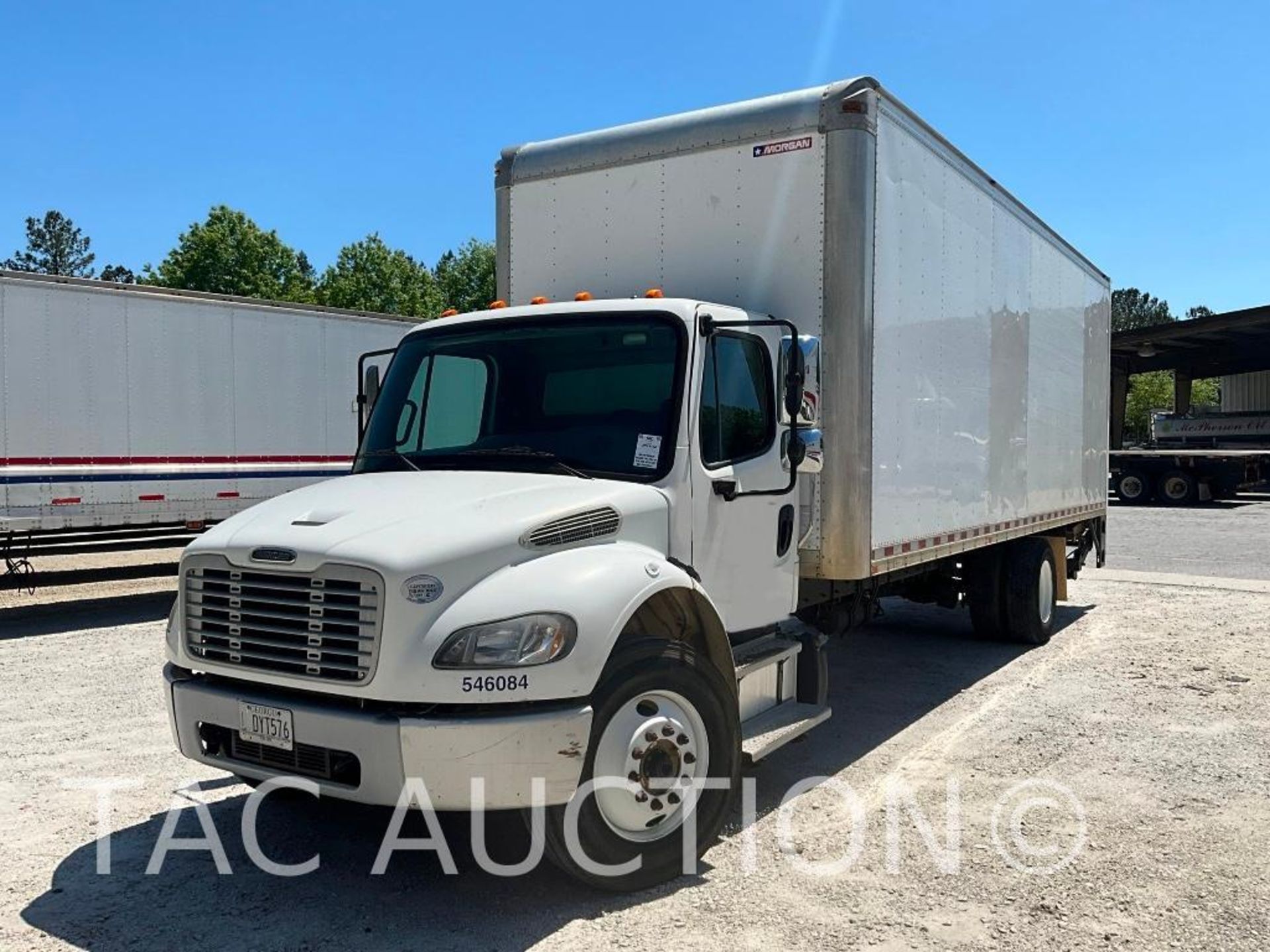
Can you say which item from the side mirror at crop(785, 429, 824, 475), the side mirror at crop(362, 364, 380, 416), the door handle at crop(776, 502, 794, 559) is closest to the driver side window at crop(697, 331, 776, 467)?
the side mirror at crop(785, 429, 824, 475)

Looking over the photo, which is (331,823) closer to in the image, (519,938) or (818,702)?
(519,938)

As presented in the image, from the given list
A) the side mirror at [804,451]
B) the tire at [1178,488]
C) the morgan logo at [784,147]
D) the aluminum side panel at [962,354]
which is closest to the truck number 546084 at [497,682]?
the side mirror at [804,451]

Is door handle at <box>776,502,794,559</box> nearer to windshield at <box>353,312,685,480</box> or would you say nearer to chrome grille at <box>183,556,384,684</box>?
windshield at <box>353,312,685,480</box>

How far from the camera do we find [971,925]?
3994mm

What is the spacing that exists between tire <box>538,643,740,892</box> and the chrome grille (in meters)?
0.93

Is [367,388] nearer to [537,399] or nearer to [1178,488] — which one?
[537,399]

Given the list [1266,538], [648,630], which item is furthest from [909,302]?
[1266,538]

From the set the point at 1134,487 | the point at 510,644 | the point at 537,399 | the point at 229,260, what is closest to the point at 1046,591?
the point at 537,399

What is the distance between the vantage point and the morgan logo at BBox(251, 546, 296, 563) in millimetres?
4008

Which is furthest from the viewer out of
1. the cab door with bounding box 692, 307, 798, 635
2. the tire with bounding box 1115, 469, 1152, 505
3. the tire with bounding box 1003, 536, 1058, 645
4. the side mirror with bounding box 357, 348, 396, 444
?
the tire with bounding box 1115, 469, 1152, 505

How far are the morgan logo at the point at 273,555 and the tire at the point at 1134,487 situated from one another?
32.2m

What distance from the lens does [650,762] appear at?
4.28 meters

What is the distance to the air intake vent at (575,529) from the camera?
162 inches

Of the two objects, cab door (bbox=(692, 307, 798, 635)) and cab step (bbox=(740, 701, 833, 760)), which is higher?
cab door (bbox=(692, 307, 798, 635))
